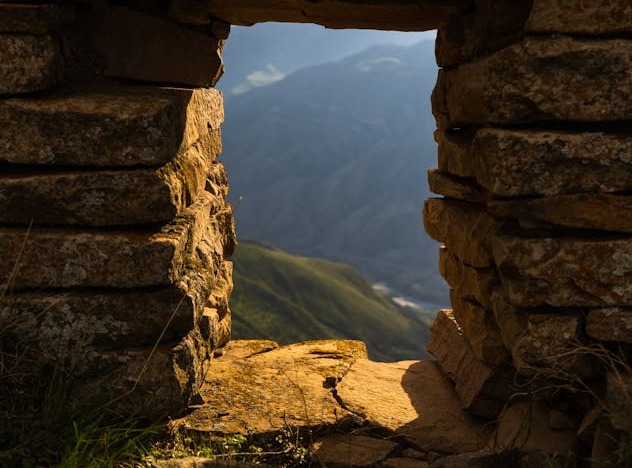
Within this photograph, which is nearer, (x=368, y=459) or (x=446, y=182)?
(x=368, y=459)

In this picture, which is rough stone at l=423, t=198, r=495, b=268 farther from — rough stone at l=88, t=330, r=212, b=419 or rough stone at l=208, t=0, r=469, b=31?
rough stone at l=88, t=330, r=212, b=419

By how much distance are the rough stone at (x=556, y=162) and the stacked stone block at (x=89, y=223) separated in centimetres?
240

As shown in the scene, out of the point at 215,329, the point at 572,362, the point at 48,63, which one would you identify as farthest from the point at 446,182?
the point at 48,63

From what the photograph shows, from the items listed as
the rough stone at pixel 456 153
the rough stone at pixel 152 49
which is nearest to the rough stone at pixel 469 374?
the rough stone at pixel 456 153

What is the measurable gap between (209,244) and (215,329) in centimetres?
82

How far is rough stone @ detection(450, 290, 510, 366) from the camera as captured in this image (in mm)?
5363

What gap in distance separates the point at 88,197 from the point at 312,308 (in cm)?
7953

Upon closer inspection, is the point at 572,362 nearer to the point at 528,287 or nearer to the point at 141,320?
the point at 528,287

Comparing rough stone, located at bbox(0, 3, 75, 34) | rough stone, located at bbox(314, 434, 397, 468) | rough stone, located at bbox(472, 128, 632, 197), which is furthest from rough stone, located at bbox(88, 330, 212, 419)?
rough stone, located at bbox(472, 128, 632, 197)

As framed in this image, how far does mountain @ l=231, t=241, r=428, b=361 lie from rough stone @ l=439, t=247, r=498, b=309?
55329mm

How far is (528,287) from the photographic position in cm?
439

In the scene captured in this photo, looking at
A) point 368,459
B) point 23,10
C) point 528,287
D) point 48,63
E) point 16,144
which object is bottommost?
point 368,459

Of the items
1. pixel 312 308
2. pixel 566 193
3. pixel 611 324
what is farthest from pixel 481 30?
pixel 312 308

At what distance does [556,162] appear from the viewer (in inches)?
169
